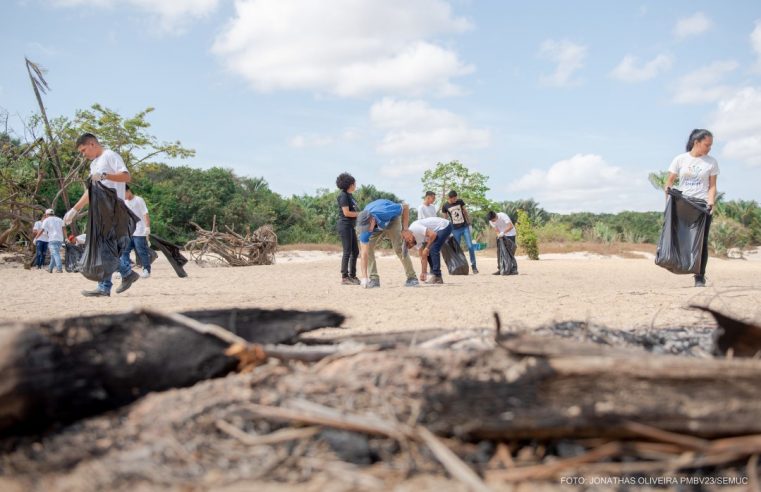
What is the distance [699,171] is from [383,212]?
13.5 ft

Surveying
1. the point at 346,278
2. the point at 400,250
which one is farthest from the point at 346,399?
the point at 346,278

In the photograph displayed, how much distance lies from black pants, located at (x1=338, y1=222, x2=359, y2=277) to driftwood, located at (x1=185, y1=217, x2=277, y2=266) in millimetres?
8043

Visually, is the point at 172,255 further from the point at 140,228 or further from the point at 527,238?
the point at 527,238

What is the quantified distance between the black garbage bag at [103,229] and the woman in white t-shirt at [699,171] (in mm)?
6701

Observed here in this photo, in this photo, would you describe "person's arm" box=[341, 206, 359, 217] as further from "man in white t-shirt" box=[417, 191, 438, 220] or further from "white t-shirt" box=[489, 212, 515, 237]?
"white t-shirt" box=[489, 212, 515, 237]

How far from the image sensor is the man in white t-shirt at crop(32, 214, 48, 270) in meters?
15.8

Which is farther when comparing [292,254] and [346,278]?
[292,254]

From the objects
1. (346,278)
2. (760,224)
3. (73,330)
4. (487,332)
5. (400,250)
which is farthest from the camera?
(760,224)

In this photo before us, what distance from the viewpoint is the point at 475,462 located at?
1.80 m

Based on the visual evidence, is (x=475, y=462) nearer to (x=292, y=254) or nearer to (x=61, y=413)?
(x=61, y=413)

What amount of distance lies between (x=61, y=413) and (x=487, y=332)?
1745 mm

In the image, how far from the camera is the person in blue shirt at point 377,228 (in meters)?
8.46

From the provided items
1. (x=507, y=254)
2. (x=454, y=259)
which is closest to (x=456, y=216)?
(x=454, y=259)

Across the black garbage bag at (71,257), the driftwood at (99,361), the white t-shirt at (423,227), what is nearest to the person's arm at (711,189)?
the white t-shirt at (423,227)
